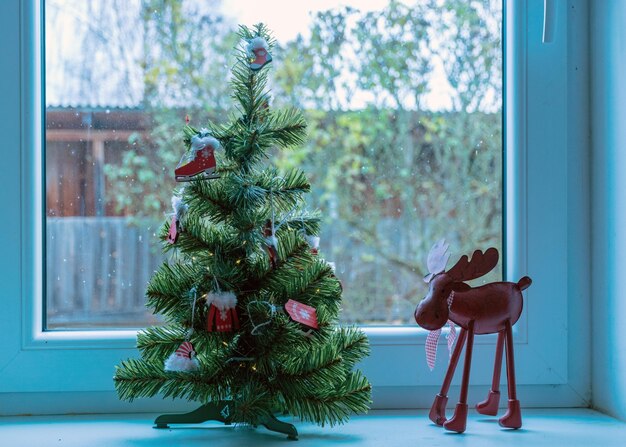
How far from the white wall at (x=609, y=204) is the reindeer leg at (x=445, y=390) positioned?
9.2 inches

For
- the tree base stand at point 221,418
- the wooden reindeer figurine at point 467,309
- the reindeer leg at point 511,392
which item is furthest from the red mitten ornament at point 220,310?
the reindeer leg at point 511,392

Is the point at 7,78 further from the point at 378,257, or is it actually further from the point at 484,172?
the point at 484,172

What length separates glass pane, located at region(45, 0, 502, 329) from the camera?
3.80 ft

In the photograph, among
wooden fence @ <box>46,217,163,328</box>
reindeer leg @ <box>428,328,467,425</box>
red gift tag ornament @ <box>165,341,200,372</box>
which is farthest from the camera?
wooden fence @ <box>46,217,163,328</box>

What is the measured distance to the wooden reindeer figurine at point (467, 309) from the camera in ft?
3.11

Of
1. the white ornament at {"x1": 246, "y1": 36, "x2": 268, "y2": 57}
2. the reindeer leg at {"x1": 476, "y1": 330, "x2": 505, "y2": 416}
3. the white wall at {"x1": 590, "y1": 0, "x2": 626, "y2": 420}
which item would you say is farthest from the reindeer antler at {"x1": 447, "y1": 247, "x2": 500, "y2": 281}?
the white ornament at {"x1": 246, "y1": 36, "x2": 268, "y2": 57}

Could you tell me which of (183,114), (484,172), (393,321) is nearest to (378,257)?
(393,321)

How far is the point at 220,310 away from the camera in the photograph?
92 cm

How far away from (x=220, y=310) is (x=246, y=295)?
5 cm

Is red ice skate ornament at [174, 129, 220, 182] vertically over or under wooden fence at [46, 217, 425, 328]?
over

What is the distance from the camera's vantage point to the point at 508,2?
117cm

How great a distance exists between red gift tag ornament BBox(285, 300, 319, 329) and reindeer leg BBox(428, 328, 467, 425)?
198mm

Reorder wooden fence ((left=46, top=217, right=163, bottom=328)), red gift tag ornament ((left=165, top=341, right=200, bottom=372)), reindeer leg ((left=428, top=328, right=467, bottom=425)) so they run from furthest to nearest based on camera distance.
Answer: wooden fence ((left=46, top=217, right=163, bottom=328)) < reindeer leg ((left=428, top=328, right=467, bottom=425)) < red gift tag ornament ((left=165, top=341, right=200, bottom=372))

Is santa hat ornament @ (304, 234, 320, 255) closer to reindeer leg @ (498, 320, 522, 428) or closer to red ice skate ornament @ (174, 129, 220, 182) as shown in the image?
red ice skate ornament @ (174, 129, 220, 182)
